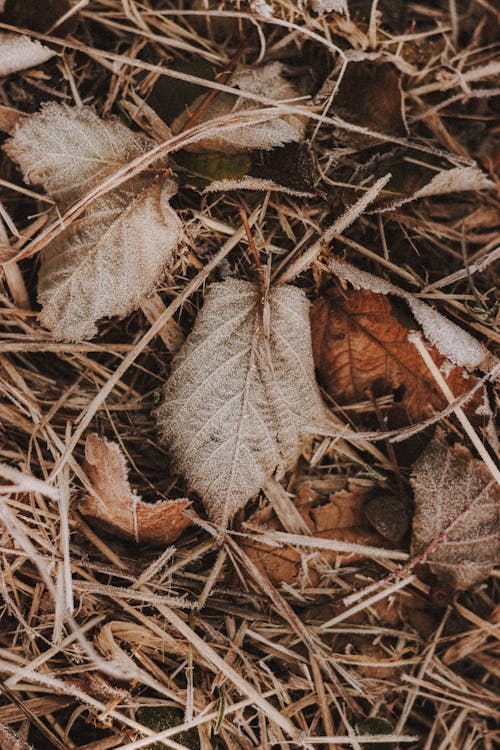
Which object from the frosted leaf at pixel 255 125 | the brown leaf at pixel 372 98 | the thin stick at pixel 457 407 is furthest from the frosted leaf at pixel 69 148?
the thin stick at pixel 457 407

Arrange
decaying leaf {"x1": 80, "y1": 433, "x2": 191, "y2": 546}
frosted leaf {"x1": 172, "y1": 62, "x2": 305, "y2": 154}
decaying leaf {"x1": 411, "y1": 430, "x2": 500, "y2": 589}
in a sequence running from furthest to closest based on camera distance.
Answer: decaying leaf {"x1": 411, "y1": 430, "x2": 500, "y2": 589} → frosted leaf {"x1": 172, "y1": 62, "x2": 305, "y2": 154} → decaying leaf {"x1": 80, "y1": 433, "x2": 191, "y2": 546}

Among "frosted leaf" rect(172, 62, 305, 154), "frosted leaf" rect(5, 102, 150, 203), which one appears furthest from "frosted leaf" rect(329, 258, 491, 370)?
"frosted leaf" rect(5, 102, 150, 203)

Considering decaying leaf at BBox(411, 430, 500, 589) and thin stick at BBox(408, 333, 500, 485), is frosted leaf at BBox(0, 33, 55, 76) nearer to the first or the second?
thin stick at BBox(408, 333, 500, 485)

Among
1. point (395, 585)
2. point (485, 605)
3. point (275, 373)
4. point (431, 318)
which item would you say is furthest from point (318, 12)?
point (485, 605)

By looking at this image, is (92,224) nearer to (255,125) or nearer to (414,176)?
(255,125)

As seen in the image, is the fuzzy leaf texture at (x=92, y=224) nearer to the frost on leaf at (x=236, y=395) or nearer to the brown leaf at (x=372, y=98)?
the frost on leaf at (x=236, y=395)

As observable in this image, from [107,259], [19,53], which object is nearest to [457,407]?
[107,259]
